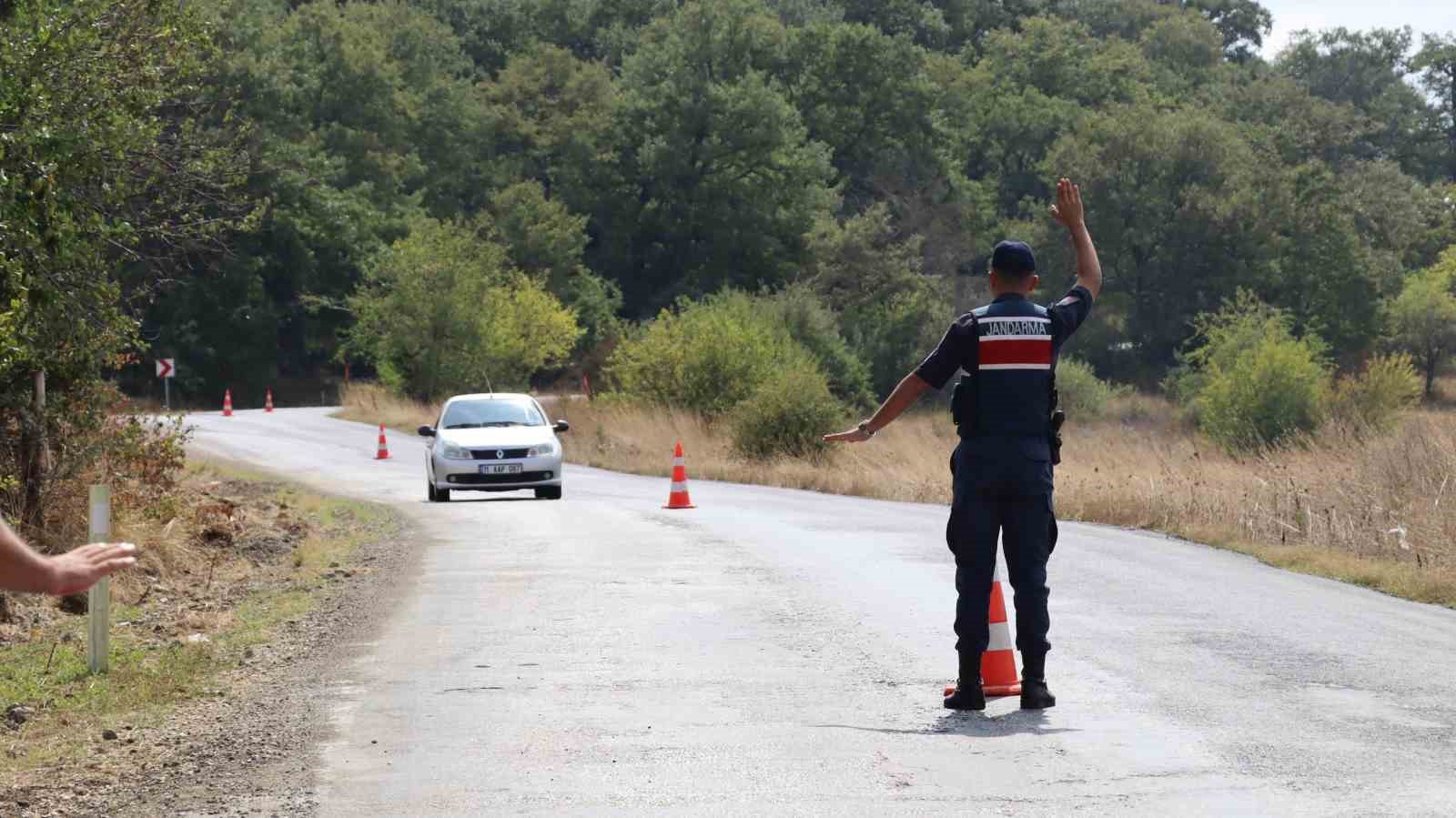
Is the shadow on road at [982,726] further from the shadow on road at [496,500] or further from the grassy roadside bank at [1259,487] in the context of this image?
the shadow on road at [496,500]

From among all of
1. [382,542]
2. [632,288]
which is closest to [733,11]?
[632,288]

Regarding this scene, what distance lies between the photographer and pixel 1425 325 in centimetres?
8775

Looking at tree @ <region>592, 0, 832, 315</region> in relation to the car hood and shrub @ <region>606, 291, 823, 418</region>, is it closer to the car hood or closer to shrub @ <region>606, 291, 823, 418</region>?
shrub @ <region>606, 291, 823, 418</region>

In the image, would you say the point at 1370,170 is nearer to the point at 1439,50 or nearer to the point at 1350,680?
the point at 1439,50

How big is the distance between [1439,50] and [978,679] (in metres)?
119

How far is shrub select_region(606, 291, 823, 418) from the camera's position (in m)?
48.5

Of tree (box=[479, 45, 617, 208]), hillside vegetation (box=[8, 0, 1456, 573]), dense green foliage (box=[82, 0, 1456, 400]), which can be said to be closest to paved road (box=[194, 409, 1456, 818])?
hillside vegetation (box=[8, 0, 1456, 573])

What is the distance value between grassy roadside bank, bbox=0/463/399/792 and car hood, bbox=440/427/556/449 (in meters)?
2.12

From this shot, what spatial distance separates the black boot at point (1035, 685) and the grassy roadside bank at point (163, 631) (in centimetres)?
392

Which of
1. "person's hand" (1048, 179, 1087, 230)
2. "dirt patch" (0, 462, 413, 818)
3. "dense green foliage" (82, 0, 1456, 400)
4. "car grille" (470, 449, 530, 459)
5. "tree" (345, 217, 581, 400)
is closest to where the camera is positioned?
"dirt patch" (0, 462, 413, 818)

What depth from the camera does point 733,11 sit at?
94500mm

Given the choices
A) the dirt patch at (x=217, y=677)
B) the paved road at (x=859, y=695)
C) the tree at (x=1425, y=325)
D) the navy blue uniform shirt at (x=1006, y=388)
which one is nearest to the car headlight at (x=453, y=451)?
the dirt patch at (x=217, y=677)

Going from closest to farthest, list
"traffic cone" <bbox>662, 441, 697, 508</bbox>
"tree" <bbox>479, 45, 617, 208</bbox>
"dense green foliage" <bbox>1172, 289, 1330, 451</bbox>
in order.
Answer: "traffic cone" <bbox>662, 441, 697, 508</bbox>, "dense green foliage" <bbox>1172, 289, 1330, 451</bbox>, "tree" <bbox>479, 45, 617, 208</bbox>

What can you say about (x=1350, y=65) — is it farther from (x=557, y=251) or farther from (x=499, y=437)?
(x=499, y=437)
